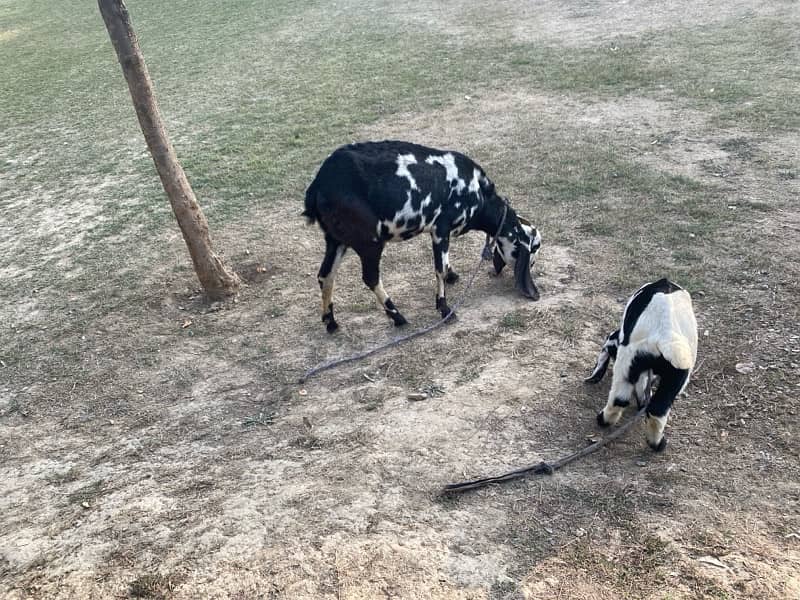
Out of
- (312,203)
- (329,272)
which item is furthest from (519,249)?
(312,203)

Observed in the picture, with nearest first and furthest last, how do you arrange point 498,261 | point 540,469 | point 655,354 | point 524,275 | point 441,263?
point 655,354, point 540,469, point 441,263, point 524,275, point 498,261

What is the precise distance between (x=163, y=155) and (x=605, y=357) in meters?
5.11

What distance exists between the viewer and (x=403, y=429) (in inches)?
209

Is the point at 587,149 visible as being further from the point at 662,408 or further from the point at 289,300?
the point at 662,408

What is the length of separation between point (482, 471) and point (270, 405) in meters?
2.05

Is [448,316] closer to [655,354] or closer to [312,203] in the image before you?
[312,203]

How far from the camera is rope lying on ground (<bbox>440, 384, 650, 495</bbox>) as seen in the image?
4.62m

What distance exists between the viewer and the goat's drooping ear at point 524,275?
702 centimetres

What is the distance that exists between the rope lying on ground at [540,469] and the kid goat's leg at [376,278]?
245 cm

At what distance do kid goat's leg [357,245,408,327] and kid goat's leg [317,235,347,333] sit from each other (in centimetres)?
28

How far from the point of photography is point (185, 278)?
8234mm

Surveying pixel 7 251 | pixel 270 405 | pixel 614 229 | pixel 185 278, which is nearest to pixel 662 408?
→ pixel 270 405

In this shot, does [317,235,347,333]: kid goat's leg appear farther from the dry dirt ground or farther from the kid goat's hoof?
the kid goat's hoof

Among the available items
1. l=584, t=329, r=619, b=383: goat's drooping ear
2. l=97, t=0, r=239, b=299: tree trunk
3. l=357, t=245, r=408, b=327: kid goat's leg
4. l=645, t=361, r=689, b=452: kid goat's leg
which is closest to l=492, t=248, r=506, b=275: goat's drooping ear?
l=357, t=245, r=408, b=327: kid goat's leg
